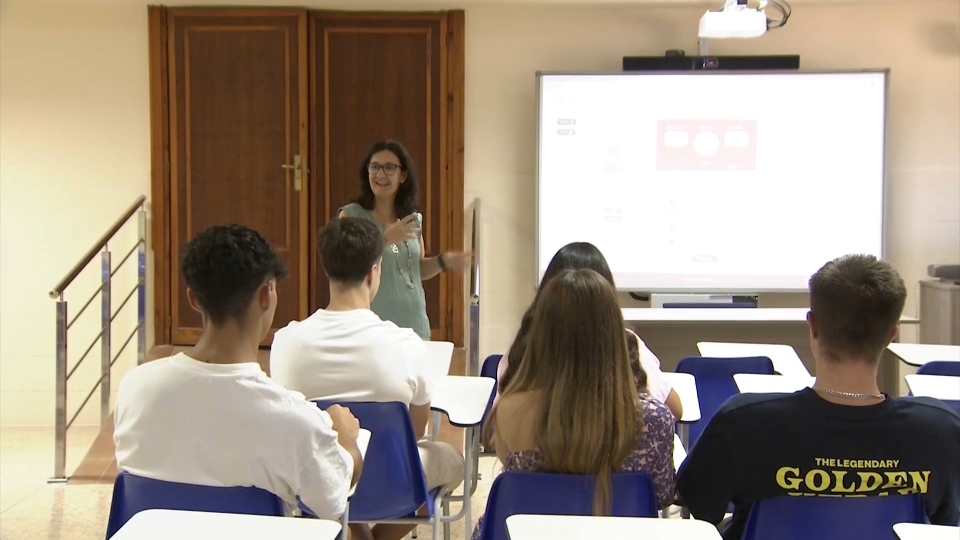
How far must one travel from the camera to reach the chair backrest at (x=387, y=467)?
2254 mm

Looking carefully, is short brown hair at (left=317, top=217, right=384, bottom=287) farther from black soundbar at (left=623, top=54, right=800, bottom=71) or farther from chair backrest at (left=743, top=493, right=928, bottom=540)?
black soundbar at (left=623, top=54, right=800, bottom=71)

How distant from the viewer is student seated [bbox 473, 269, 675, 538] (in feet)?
6.00

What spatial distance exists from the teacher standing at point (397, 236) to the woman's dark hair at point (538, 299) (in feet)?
3.54

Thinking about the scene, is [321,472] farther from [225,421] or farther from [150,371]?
[150,371]

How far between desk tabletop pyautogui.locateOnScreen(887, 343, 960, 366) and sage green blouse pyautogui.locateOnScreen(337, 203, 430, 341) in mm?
1767

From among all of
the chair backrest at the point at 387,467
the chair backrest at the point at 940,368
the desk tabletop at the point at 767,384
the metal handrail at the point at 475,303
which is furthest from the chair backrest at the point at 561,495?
the metal handrail at the point at 475,303

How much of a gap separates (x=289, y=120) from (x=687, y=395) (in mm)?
3615

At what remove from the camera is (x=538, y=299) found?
2.02 metres

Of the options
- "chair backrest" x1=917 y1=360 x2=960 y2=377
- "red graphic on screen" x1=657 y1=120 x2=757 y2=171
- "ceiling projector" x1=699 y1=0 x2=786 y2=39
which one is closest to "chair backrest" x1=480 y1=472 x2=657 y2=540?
"chair backrest" x1=917 y1=360 x2=960 y2=377

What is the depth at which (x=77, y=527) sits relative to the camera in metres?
3.70

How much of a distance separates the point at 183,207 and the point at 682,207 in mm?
3000

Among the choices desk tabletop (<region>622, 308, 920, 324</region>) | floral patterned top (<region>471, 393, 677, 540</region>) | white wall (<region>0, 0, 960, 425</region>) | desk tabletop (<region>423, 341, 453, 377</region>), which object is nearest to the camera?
floral patterned top (<region>471, 393, 677, 540</region>)

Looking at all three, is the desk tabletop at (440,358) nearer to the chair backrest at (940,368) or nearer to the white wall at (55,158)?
the chair backrest at (940,368)

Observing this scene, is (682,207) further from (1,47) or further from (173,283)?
(1,47)
